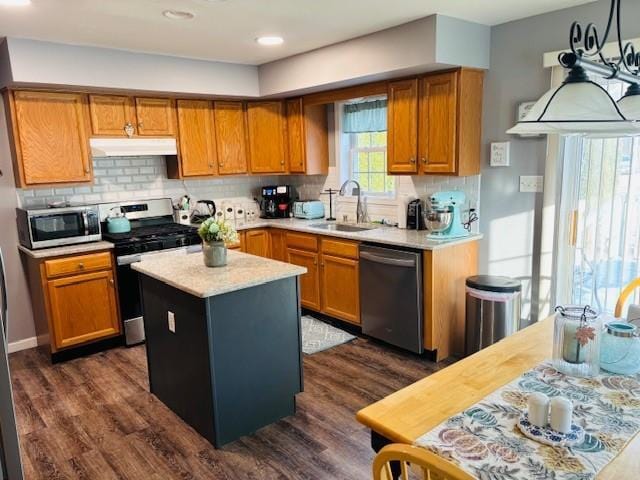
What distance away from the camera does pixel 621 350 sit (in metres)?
1.66

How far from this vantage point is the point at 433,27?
3217 millimetres

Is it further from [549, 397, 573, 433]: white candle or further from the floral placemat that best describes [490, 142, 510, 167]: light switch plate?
[549, 397, 573, 433]: white candle

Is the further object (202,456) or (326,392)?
(326,392)

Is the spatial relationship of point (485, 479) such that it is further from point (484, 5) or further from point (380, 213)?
point (380, 213)

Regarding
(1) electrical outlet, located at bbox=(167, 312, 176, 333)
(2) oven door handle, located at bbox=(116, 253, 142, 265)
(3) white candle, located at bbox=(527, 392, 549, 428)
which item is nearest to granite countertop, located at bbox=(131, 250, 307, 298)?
(1) electrical outlet, located at bbox=(167, 312, 176, 333)

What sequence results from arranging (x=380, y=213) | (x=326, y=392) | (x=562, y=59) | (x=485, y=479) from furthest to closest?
1. (x=380, y=213)
2. (x=326, y=392)
3. (x=562, y=59)
4. (x=485, y=479)

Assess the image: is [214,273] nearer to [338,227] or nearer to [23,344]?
[338,227]

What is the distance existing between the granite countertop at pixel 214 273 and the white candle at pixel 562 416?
162cm

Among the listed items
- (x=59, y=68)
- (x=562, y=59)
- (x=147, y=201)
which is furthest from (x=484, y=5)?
(x=147, y=201)

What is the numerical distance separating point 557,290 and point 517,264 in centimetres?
34

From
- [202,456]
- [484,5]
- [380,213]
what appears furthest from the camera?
[380,213]

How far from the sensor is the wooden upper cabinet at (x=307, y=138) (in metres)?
4.89

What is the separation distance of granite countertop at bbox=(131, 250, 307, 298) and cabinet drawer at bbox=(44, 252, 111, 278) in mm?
1051

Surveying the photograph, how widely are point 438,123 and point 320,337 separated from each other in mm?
2035
